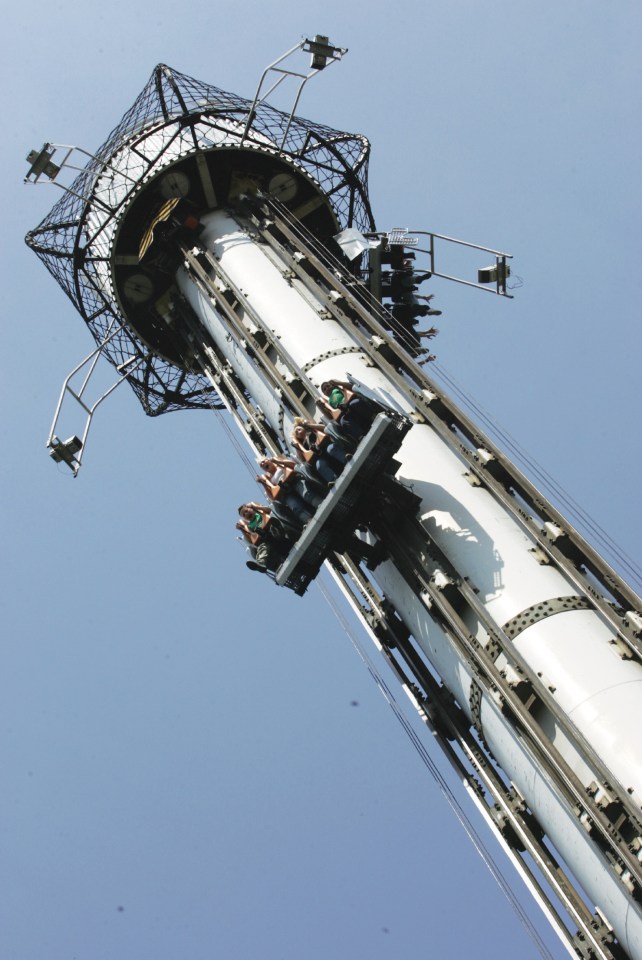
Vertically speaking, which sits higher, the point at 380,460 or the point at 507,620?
the point at 380,460

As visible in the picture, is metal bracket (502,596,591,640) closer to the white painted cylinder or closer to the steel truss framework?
the white painted cylinder

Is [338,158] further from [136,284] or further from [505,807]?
[505,807]

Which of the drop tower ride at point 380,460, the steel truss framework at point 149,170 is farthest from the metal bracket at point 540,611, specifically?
the steel truss framework at point 149,170

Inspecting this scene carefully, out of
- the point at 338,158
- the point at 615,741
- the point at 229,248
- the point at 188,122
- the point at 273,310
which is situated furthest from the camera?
the point at 338,158

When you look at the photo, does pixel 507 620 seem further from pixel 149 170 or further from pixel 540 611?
pixel 149 170

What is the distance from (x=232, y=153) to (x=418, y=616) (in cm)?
2592

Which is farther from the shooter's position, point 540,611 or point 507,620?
point 507,620

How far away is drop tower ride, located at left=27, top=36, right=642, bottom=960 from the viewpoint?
892 inches

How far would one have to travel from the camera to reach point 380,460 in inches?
1113

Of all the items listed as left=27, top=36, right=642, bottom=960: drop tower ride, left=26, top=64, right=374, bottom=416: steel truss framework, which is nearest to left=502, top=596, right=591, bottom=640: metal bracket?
left=27, top=36, right=642, bottom=960: drop tower ride

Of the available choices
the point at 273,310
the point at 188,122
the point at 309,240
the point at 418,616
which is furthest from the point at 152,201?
the point at 418,616

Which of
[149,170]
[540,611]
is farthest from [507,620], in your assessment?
[149,170]

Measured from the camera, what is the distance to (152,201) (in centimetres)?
4678

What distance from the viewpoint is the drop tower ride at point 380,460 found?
74.3 feet
